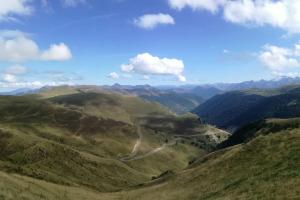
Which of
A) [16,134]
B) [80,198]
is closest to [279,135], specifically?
[80,198]

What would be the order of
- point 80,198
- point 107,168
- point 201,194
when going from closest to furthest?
point 201,194 < point 80,198 < point 107,168

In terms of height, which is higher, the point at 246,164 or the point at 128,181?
the point at 246,164

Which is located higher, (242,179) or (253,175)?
(253,175)

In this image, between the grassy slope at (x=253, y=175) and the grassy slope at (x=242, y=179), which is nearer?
the grassy slope at (x=253, y=175)

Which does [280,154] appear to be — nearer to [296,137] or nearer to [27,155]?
[296,137]

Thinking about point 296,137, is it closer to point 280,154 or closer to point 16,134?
point 280,154

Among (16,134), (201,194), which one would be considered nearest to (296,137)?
(201,194)

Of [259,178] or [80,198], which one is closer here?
[259,178]

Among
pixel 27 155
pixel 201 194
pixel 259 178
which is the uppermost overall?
pixel 259 178

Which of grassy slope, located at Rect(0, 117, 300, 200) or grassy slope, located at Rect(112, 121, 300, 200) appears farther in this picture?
grassy slope, located at Rect(0, 117, 300, 200)

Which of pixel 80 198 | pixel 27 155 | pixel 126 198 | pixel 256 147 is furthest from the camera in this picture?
pixel 27 155
